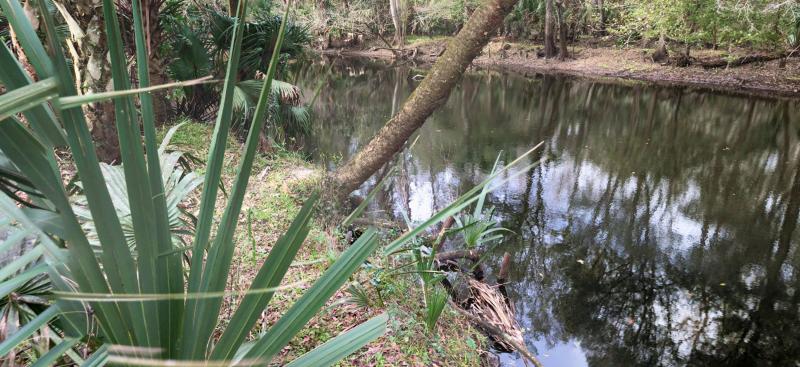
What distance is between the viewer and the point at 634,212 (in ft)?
21.2

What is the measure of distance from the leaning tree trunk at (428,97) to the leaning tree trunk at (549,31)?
55.8 ft

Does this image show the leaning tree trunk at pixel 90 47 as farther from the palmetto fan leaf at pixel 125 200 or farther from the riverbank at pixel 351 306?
the palmetto fan leaf at pixel 125 200

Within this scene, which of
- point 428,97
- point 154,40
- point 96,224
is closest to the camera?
point 96,224

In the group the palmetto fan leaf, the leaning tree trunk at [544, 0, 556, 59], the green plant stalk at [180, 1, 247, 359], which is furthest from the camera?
the leaning tree trunk at [544, 0, 556, 59]

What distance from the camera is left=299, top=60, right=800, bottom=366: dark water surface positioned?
4.06 m

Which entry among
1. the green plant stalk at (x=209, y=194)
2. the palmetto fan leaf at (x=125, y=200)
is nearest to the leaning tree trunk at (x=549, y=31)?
the palmetto fan leaf at (x=125, y=200)

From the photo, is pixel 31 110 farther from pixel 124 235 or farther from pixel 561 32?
pixel 561 32

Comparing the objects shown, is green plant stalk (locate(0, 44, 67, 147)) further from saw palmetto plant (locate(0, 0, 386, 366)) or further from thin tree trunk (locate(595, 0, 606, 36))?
thin tree trunk (locate(595, 0, 606, 36))

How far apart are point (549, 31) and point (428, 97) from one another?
1789 cm

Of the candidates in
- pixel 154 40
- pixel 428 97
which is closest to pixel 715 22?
pixel 428 97

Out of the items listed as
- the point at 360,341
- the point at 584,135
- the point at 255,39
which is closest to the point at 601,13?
the point at 584,135

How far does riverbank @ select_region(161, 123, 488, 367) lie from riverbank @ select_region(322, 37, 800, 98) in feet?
49.8

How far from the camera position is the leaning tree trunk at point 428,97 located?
3941mm

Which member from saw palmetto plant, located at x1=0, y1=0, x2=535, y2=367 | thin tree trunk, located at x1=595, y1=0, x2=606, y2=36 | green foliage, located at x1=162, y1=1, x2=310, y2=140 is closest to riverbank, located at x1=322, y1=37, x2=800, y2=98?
thin tree trunk, located at x1=595, y1=0, x2=606, y2=36
